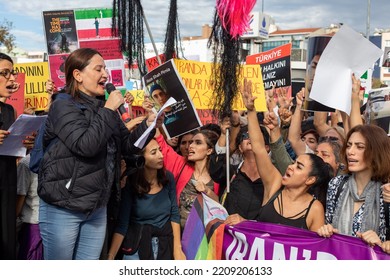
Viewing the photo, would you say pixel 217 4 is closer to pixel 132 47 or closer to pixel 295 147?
pixel 132 47

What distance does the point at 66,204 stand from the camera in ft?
7.84

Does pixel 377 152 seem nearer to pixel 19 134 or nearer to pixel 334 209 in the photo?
pixel 334 209

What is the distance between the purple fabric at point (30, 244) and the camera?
3000 millimetres

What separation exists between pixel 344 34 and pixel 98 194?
6.64ft

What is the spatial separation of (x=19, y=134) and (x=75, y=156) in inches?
24.6

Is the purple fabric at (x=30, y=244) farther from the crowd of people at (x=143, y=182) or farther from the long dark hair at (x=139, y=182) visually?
the long dark hair at (x=139, y=182)

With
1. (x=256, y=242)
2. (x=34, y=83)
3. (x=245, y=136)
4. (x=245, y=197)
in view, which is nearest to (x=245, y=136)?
(x=245, y=136)

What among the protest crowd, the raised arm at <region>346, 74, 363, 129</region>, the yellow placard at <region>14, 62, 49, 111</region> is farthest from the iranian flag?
the raised arm at <region>346, 74, 363, 129</region>

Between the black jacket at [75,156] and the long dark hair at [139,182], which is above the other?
the black jacket at [75,156]

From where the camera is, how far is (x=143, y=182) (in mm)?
3262

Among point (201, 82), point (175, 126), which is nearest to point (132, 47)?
point (175, 126)

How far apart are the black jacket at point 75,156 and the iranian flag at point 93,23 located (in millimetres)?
2266

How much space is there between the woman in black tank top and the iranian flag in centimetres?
211

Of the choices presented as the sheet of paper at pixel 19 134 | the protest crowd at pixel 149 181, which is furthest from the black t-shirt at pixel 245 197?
the sheet of paper at pixel 19 134
